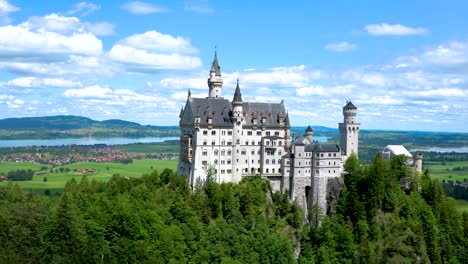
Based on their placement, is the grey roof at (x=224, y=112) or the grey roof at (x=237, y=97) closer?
the grey roof at (x=224, y=112)

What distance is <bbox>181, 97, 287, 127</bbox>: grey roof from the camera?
291ft

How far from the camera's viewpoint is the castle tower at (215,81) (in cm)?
9525

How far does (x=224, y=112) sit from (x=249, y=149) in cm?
788

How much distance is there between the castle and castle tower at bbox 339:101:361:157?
196 inches

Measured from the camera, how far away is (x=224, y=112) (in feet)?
298

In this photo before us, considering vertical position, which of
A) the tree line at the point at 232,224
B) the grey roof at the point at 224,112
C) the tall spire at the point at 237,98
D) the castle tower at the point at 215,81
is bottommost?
the tree line at the point at 232,224

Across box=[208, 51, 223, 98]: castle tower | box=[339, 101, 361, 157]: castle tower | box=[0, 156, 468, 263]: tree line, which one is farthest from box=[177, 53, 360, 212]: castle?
box=[339, 101, 361, 157]: castle tower

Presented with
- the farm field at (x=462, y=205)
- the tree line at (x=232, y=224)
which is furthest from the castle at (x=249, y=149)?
the farm field at (x=462, y=205)

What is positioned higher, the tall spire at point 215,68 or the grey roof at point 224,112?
the tall spire at point 215,68

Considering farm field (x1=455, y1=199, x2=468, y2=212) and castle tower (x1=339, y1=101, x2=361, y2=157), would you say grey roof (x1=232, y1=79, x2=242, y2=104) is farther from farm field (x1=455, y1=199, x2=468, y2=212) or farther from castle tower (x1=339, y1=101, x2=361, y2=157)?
farm field (x1=455, y1=199, x2=468, y2=212)

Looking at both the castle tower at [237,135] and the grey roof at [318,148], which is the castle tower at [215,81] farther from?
the grey roof at [318,148]

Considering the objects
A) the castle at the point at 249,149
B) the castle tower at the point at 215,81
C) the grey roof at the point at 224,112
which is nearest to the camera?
the castle at the point at 249,149

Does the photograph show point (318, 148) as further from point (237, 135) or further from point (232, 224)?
point (232, 224)

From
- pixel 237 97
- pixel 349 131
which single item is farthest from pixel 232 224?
pixel 349 131
